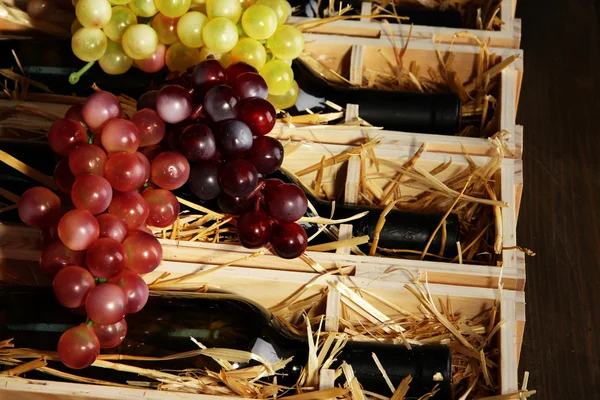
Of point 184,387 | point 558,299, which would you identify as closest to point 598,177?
point 558,299

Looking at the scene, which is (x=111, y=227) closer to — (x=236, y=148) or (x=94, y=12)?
(x=236, y=148)

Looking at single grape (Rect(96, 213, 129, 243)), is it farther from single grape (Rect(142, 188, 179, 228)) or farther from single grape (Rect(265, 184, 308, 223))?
single grape (Rect(265, 184, 308, 223))

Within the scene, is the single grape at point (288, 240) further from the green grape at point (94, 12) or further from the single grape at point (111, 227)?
the green grape at point (94, 12)

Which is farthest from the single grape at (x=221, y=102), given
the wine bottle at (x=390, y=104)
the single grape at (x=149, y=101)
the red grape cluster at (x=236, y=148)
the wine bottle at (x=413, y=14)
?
the wine bottle at (x=413, y=14)

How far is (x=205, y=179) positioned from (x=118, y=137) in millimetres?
145

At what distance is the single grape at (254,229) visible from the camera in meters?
1.14

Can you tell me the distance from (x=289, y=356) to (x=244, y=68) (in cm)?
45

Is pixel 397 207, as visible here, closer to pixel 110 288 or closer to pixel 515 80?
pixel 515 80

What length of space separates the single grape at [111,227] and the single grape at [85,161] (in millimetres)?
68

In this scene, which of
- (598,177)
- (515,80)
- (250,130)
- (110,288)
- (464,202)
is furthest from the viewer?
(598,177)

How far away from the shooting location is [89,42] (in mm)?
1252

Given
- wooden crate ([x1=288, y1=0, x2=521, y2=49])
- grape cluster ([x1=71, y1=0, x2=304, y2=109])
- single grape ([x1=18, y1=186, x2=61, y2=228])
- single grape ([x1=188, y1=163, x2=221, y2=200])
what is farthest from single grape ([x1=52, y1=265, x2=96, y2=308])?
wooden crate ([x1=288, y1=0, x2=521, y2=49])

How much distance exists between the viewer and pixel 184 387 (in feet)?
3.48

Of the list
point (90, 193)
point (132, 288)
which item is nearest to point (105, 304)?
point (132, 288)
